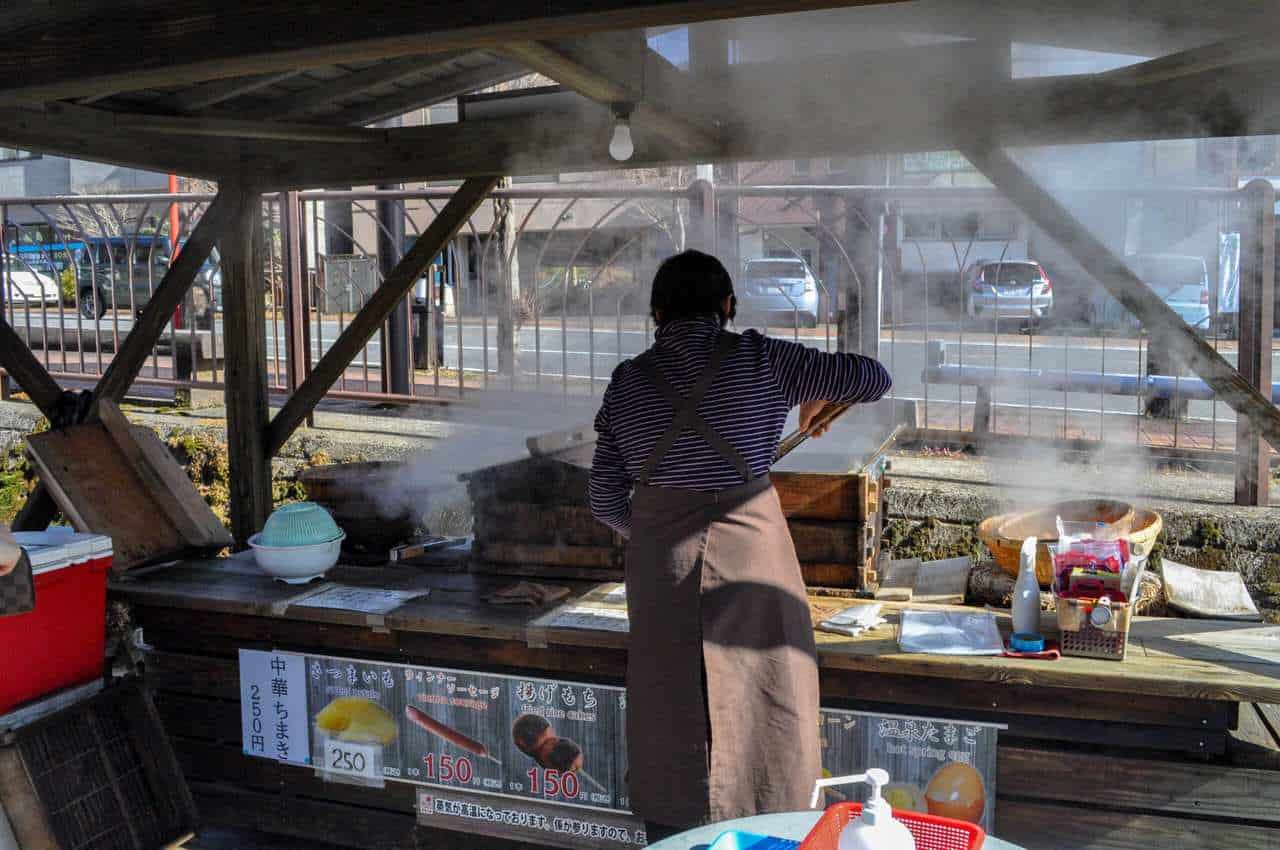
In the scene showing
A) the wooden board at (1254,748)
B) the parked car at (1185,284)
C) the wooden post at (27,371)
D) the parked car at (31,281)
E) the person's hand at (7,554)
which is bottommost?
the wooden board at (1254,748)

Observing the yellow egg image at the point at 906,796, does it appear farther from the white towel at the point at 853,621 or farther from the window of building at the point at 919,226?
the window of building at the point at 919,226

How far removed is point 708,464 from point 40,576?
2.37 meters

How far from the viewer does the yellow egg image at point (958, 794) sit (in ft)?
10.4

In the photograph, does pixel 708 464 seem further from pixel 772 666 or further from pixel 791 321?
pixel 791 321

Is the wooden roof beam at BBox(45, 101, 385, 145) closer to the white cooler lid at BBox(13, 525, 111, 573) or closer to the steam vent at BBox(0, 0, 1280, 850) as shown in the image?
the steam vent at BBox(0, 0, 1280, 850)

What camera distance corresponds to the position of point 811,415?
3.08 meters

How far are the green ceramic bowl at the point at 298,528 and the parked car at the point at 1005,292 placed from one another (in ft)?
13.2

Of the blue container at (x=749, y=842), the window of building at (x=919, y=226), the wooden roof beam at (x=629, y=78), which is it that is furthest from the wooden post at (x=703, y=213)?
the blue container at (x=749, y=842)

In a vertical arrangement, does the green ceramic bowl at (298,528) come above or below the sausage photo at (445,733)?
above

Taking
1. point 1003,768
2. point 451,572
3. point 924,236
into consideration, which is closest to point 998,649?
point 1003,768

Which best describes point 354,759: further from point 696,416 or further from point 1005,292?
point 1005,292

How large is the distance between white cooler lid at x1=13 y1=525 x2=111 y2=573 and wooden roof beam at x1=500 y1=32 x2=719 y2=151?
2.27m

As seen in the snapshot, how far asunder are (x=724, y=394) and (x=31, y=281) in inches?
317

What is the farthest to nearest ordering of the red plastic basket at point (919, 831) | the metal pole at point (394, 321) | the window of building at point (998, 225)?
the metal pole at point (394, 321) < the window of building at point (998, 225) < the red plastic basket at point (919, 831)
